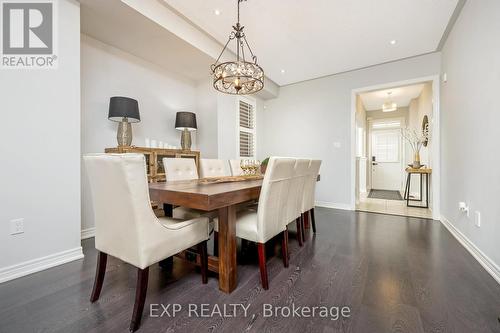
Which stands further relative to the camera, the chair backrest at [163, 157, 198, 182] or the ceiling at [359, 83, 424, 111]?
the ceiling at [359, 83, 424, 111]

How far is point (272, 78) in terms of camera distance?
4.48m

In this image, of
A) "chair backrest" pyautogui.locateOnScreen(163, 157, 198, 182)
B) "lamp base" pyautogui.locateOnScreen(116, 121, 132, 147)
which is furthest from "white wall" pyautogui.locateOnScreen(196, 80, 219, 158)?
"lamp base" pyautogui.locateOnScreen(116, 121, 132, 147)

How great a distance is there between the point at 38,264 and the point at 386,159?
25.9ft

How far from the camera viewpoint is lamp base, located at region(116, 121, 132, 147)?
2643mm

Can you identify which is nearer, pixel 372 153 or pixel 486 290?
pixel 486 290

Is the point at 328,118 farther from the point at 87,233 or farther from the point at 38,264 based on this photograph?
the point at 38,264

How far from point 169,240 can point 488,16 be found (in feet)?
10.1

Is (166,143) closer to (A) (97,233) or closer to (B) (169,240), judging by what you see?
(A) (97,233)

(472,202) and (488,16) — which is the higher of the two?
(488,16)

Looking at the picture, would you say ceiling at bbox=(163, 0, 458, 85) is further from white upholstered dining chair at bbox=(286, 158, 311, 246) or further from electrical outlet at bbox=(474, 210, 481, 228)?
electrical outlet at bbox=(474, 210, 481, 228)

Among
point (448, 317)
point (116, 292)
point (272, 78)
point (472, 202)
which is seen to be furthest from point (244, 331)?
point (272, 78)

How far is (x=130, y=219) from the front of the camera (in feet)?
3.56

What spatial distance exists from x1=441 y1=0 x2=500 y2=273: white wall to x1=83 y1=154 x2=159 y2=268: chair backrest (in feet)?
8.17


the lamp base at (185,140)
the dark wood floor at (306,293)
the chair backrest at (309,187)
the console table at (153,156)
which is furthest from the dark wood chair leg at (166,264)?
the lamp base at (185,140)
